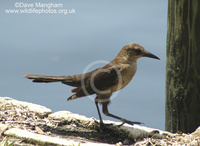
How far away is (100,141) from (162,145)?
121cm

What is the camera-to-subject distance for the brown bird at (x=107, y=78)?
676 centimetres

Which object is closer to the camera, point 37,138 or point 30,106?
point 37,138

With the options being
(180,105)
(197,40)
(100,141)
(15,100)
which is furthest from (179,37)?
(15,100)

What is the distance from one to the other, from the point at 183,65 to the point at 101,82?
57.4 inches

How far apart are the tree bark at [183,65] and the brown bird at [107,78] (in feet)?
1.58

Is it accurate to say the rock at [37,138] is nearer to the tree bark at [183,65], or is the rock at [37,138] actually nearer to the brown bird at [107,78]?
the brown bird at [107,78]

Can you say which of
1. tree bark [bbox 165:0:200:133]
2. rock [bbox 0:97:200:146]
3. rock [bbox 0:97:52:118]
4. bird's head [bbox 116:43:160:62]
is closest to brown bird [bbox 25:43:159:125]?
bird's head [bbox 116:43:160:62]

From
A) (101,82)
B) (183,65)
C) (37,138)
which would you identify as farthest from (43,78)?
(183,65)

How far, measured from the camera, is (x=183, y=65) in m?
6.71

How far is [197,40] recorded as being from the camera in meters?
6.65

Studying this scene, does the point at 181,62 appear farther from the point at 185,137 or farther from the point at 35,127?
the point at 35,127

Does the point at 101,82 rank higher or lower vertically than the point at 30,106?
higher

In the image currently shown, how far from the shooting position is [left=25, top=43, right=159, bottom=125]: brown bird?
22.2ft

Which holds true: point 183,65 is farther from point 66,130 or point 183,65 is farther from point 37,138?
point 37,138
